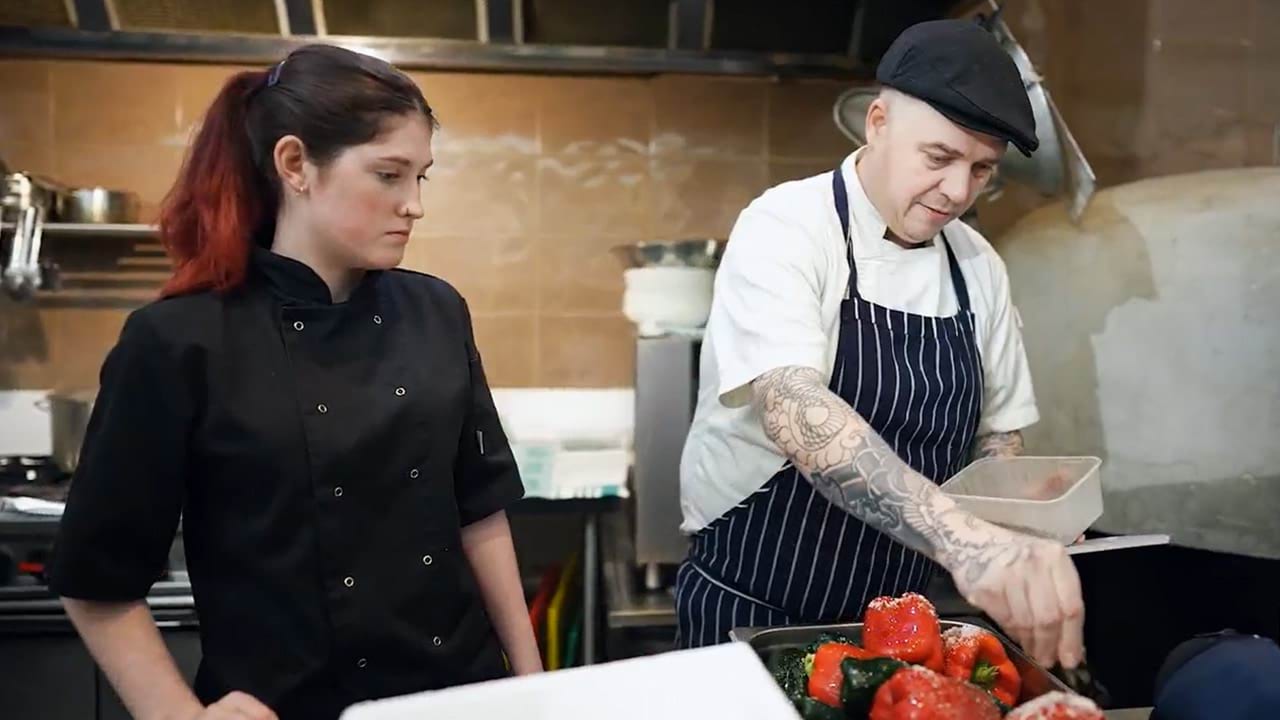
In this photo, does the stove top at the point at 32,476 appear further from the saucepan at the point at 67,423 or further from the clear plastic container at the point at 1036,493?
the clear plastic container at the point at 1036,493

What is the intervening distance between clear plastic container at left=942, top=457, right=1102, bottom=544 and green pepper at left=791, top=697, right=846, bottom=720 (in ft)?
0.87

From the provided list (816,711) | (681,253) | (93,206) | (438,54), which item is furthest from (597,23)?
(816,711)

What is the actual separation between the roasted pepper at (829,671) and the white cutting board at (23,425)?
2478mm

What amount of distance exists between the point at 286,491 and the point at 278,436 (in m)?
0.06

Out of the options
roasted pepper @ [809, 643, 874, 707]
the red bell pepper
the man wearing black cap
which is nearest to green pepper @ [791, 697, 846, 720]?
roasted pepper @ [809, 643, 874, 707]

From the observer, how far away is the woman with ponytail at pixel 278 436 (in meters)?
0.95

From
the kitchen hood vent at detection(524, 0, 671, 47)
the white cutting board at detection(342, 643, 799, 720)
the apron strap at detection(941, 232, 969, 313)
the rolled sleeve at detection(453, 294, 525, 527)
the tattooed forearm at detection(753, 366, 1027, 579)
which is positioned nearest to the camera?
the white cutting board at detection(342, 643, 799, 720)

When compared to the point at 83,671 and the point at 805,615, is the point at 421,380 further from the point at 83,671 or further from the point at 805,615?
the point at 83,671

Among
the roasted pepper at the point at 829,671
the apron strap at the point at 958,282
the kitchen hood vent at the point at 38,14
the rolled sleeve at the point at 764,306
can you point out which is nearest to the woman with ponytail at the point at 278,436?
the rolled sleeve at the point at 764,306

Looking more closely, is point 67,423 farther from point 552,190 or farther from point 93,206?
point 552,190

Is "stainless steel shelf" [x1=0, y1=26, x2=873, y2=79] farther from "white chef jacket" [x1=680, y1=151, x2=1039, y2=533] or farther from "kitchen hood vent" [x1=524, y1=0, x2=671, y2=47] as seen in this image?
"white chef jacket" [x1=680, y1=151, x2=1039, y2=533]

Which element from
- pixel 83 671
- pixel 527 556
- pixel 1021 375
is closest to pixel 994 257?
pixel 1021 375

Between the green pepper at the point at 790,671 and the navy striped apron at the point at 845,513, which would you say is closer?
the green pepper at the point at 790,671

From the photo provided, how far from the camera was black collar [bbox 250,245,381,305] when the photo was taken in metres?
1.06
